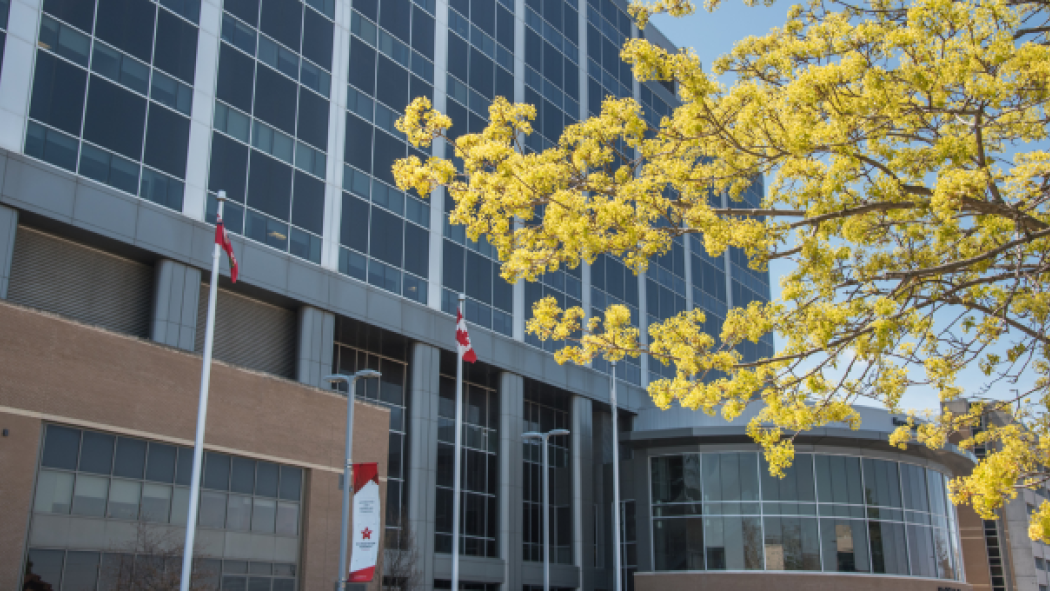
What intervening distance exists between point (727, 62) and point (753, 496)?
1299 inches

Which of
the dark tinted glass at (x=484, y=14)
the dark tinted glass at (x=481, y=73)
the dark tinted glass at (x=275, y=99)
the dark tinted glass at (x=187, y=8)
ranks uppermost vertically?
the dark tinted glass at (x=484, y=14)

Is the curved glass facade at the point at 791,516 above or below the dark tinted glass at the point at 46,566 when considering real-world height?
above

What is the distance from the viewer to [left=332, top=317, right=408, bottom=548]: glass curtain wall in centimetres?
3750

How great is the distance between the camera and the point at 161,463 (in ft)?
83.8

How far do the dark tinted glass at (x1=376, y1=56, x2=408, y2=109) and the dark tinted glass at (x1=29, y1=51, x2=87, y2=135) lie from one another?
13.8 metres

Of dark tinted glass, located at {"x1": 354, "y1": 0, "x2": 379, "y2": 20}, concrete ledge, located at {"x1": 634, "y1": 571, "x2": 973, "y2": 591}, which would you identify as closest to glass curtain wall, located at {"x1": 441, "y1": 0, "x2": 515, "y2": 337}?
dark tinted glass, located at {"x1": 354, "y1": 0, "x2": 379, "y2": 20}

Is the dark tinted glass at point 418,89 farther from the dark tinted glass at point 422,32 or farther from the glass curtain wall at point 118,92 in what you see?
the glass curtain wall at point 118,92

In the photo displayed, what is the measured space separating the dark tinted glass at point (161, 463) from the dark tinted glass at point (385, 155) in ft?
53.3

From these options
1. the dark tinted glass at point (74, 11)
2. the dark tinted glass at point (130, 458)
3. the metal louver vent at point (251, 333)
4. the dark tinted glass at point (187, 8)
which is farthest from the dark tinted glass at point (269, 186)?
the dark tinted glass at point (130, 458)

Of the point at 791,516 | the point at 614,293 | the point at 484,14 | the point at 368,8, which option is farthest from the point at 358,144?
the point at 791,516

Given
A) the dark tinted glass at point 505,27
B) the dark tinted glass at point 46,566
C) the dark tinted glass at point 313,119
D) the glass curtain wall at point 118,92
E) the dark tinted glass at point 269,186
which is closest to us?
the dark tinted glass at point 46,566

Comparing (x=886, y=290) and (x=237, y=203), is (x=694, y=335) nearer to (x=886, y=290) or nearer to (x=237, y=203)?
(x=886, y=290)

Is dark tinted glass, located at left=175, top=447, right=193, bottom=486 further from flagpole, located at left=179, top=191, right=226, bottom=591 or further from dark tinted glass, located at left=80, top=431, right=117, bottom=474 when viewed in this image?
flagpole, located at left=179, top=191, right=226, bottom=591

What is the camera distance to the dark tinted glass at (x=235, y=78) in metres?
32.6
